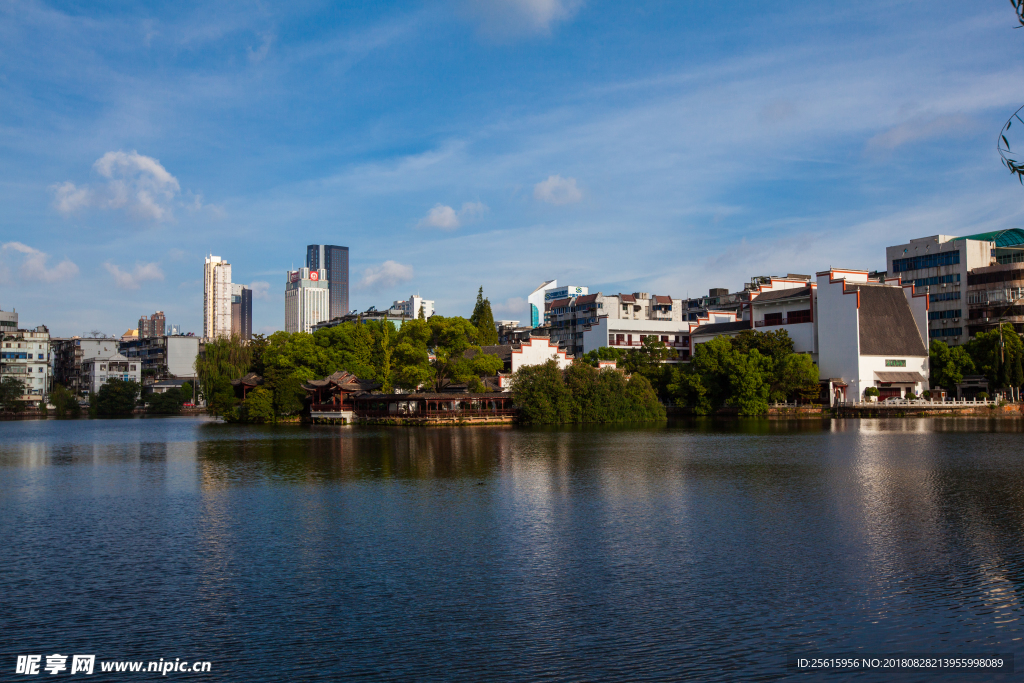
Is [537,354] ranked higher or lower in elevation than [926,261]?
lower

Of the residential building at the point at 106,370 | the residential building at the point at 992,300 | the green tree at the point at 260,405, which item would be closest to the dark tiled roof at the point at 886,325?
the residential building at the point at 992,300

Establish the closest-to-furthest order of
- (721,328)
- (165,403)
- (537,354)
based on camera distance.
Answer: (537,354), (721,328), (165,403)

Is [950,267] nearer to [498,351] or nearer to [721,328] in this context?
[721,328]

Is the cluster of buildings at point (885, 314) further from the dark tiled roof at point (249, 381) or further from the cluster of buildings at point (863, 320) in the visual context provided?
the dark tiled roof at point (249, 381)

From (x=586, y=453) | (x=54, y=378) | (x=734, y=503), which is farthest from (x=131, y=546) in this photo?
(x=54, y=378)

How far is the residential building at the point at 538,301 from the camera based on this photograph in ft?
572

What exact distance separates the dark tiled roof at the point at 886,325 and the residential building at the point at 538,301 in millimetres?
94713

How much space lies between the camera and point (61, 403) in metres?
109

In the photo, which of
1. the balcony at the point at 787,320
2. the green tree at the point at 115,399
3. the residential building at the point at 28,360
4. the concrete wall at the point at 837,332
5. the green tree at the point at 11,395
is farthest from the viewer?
the residential building at the point at 28,360

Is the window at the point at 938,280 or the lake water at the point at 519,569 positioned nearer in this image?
the lake water at the point at 519,569

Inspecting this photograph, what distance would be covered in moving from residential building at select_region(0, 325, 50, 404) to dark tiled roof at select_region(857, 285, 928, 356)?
110 meters

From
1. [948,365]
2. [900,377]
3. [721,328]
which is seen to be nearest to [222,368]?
[721,328]

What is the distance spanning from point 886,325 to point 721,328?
21301mm

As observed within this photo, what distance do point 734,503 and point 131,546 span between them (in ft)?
55.1
